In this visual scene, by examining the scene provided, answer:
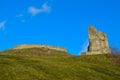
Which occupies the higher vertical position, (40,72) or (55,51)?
(55,51)

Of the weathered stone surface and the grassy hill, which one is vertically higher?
the weathered stone surface

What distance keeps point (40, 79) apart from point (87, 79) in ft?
21.4

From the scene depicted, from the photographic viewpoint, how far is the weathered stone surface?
85625 mm

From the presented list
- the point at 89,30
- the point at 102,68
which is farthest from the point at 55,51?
the point at 102,68

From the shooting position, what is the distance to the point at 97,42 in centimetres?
8738

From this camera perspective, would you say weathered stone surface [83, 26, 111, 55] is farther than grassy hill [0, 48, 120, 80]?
Yes

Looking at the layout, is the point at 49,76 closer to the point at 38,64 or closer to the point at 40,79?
the point at 40,79

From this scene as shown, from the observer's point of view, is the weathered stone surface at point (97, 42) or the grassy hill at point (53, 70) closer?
the grassy hill at point (53, 70)

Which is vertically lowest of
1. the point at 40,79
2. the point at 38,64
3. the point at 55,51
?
the point at 40,79

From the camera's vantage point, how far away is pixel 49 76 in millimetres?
46969

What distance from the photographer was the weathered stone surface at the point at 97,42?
8562 centimetres

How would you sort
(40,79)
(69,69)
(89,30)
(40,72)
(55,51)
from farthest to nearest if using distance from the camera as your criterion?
1. (55,51)
2. (89,30)
3. (69,69)
4. (40,72)
5. (40,79)

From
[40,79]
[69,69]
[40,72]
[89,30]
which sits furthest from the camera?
[89,30]

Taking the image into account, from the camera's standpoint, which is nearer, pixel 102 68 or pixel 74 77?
pixel 74 77
